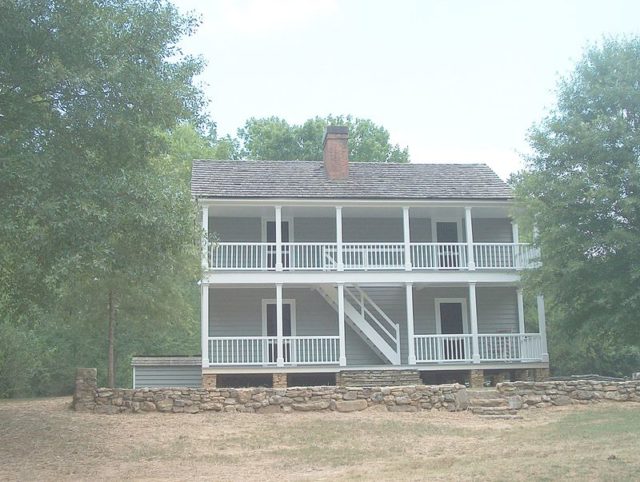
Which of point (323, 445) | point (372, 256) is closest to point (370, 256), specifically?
point (372, 256)

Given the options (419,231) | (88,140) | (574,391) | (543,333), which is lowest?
(574,391)

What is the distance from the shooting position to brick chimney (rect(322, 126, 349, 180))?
24.6 m

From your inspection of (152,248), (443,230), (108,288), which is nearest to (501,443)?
(152,248)

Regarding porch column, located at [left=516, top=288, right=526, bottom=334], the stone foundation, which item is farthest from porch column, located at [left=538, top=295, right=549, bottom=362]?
the stone foundation

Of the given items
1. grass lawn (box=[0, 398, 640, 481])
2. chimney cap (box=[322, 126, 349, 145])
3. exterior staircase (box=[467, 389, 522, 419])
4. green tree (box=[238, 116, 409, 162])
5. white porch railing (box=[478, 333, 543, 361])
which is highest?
green tree (box=[238, 116, 409, 162])

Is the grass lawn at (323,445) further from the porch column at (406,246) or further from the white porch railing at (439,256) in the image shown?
the white porch railing at (439,256)

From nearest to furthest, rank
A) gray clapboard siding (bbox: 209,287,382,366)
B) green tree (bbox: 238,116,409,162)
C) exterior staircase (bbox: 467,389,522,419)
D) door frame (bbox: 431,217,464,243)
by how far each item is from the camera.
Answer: exterior staircase (bbox: 467,389,522,419) < gray clapboard siding (bbox: 209,287,382,366) < door frame (bbox: 431,217,464,243) < green tree (bbox: 238,116,409,162)

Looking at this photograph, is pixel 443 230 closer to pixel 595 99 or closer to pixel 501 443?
pixel 595 99

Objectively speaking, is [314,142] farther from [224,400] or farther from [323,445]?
[323,445]

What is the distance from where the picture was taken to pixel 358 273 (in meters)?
22.6

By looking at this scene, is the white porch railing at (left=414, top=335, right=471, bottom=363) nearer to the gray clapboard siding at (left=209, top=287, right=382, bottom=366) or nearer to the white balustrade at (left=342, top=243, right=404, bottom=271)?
the gray clapboard siding at (left=209, top=287, right=382, bottom=366)

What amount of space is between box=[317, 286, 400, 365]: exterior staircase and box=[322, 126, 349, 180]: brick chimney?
11.9 feet

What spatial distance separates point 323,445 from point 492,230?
14.2 meters

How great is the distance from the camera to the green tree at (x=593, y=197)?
18.1m
